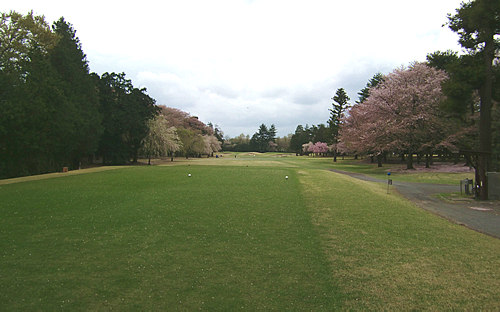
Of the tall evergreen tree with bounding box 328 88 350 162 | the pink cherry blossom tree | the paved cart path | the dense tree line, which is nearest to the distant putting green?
the paved cart path

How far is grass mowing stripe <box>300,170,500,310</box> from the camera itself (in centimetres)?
453

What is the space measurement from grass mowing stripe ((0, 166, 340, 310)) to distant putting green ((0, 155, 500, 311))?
0.08ft

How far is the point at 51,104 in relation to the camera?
27.7 meters

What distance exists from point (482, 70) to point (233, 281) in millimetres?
18734

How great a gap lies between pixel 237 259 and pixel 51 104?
2979 centimetres

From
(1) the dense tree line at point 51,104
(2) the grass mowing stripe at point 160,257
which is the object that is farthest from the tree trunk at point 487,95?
(1) the dense tree line at point 51,104

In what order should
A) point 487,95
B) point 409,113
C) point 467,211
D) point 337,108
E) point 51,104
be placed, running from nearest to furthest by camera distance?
point 467,211 → point 487,95 → point 51,104 → point 409,113 → point 337,108

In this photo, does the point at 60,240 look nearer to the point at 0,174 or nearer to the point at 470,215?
the point at 470,215

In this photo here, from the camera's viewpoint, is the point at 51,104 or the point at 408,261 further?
the point at 51,104

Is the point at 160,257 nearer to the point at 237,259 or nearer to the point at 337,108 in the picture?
the point at 237,259

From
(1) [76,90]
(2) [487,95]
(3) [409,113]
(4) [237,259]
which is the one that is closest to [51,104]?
(1) [76,90]

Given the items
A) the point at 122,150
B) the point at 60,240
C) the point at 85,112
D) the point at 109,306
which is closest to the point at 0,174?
the point at 85,112

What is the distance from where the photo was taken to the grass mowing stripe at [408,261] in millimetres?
4527

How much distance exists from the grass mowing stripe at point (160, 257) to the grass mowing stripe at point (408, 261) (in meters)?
0.51
